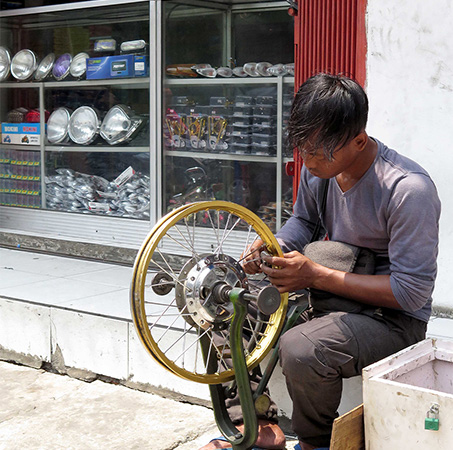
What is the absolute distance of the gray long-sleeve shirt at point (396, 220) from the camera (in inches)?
98.0

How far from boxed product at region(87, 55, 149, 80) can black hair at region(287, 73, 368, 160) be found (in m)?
3.19

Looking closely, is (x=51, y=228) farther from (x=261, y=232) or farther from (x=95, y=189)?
(x=261, y=232)

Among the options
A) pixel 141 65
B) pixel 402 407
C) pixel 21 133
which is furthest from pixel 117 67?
pixel 402 407

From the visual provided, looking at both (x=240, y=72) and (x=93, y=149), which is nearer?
(x=240, y=72)

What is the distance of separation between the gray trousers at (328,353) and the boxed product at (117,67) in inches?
132

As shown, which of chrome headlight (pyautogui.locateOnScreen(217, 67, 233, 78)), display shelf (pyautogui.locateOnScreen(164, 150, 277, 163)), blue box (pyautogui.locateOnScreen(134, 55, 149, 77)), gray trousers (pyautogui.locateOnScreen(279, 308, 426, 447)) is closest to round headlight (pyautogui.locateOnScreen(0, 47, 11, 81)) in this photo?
blue box (pyautogui.locateOnScreen(134, 55, 149, 77))

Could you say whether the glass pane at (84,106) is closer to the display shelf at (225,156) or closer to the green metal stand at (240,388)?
the display shelf at (225,156)

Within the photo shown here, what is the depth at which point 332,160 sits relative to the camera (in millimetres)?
2539

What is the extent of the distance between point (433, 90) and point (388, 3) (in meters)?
0.50

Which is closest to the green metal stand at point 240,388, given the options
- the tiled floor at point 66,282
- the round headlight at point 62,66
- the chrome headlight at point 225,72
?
the tiled floor at point 66,282

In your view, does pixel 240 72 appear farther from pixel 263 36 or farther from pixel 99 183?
pixel 99 183

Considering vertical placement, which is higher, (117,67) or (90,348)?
(117,67)

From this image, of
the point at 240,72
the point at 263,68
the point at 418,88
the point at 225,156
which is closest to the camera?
the point at 418,88

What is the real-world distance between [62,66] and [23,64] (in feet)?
1.45
